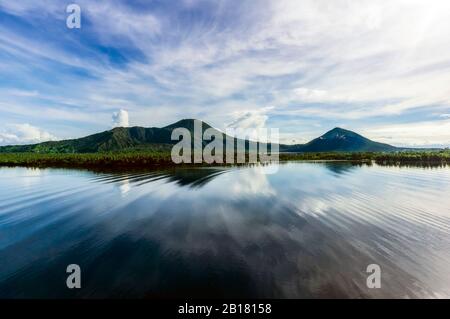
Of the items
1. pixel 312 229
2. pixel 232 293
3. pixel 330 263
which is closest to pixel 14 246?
pixel 232 293

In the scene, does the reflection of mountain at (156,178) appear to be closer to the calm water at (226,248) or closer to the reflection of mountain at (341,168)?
the calm water at (226,248)

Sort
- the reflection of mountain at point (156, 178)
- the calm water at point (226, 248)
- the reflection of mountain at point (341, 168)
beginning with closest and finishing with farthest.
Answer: the calm water at point (226, 248), the reflection of mountain at point (156, 178), the reflection of mountain at point (341, 168)

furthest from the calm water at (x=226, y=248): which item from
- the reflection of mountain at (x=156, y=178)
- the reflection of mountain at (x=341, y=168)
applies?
the reflection of mountain at (x=341, y=168)

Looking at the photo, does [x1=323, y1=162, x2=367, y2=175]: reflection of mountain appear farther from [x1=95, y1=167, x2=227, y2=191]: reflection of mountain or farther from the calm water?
the calm water

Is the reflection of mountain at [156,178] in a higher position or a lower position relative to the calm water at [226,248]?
higher

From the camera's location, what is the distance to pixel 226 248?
1458cm

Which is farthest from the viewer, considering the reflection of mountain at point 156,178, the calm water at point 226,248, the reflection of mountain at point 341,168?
the reflection of mountain at point 341,168

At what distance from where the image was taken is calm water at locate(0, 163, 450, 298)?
10508mm

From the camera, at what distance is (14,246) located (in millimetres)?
15203

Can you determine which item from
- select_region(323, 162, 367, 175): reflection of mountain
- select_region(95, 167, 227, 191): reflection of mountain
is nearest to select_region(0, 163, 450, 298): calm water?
select_region(95, 167, 227, 191): reflection of mountain

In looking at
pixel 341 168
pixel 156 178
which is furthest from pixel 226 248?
pixel 341 168

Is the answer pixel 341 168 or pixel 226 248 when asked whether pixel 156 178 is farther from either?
pixel 341 168

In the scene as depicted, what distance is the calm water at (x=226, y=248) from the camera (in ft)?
34.5

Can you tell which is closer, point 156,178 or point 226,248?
point 226,248
